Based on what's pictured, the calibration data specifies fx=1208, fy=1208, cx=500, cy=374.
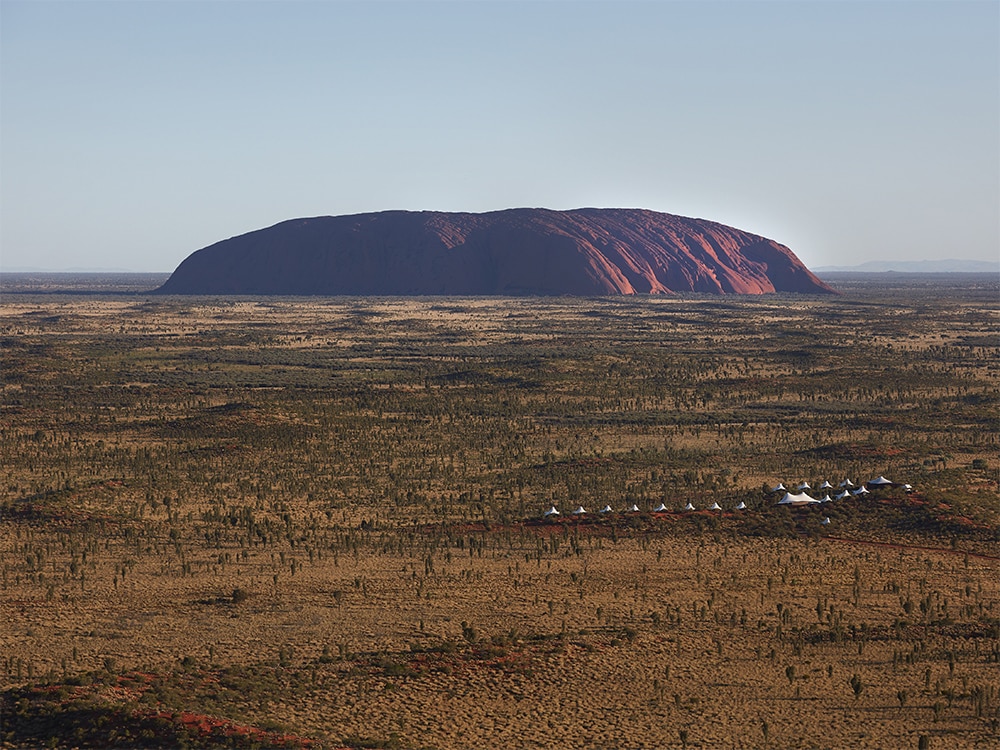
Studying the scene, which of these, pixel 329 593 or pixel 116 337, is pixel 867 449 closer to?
pixel 329 593

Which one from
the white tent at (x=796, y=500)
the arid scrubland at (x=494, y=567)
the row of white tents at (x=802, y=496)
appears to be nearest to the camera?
the arid scrubland at (x=494, y=567)

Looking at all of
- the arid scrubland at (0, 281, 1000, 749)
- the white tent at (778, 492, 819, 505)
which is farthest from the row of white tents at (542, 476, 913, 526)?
the arid scrubland at (0, 281, 1000, 749)

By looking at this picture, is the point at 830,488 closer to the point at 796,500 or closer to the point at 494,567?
the point at 796,500

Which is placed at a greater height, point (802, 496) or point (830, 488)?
point (802, 496)

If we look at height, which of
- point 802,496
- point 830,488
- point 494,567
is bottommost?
point 494,567

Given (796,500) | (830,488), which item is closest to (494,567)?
(796,500)

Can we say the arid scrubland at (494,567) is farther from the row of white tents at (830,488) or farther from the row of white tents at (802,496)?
the row of white tents at (830,488)

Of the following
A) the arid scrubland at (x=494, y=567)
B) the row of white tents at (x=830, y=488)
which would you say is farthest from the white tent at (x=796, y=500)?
the arid scrubland at (x=494, y=567)

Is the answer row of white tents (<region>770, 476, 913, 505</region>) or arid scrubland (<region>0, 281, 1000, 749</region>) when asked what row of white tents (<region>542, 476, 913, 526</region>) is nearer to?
row of white tents (<region>770, 476, 913, 505</region>)
